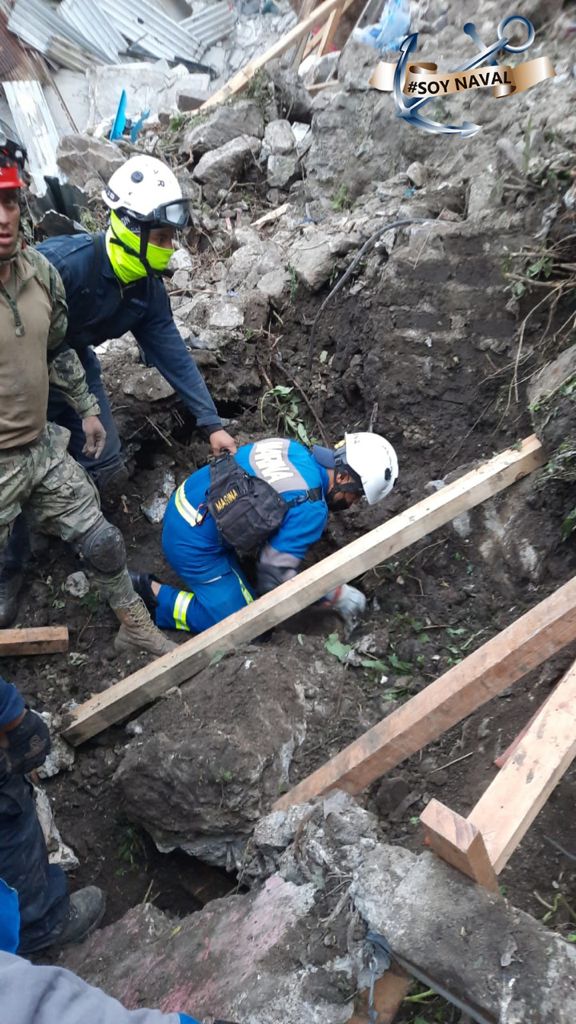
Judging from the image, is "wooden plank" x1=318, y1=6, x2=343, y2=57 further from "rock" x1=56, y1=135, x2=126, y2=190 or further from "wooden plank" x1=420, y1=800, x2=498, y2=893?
"wooden plank" x1=420, y1=800, x2=498, y2=893

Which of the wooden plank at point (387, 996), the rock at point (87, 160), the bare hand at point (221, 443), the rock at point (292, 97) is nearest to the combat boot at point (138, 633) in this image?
the bare hand at point (221, 443)

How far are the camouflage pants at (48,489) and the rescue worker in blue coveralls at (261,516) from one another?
24.0 inches

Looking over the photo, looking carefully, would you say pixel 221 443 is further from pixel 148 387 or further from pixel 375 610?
pixel 375 610

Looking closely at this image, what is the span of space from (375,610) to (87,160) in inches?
235

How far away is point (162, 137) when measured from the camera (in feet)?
24.9

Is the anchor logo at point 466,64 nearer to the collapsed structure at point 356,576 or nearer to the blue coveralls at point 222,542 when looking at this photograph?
the collapsed structure at point 356,576

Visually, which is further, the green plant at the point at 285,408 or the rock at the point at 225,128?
the rock at the point at 225,128

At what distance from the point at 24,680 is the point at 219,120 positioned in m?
5.87

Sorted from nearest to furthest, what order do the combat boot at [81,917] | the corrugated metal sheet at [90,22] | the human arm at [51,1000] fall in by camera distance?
1. the human arm at [51,1000]
2. the combat boot at [81,917]
3. the corrugated metal sheet at [90,22]

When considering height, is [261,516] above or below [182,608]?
above

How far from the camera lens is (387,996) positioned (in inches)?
67.5

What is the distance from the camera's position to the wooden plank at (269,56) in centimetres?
765

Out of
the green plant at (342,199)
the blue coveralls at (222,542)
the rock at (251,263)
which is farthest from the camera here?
the green plant at (342,199)

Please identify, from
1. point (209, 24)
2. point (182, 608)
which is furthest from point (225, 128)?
point (209, 24)
